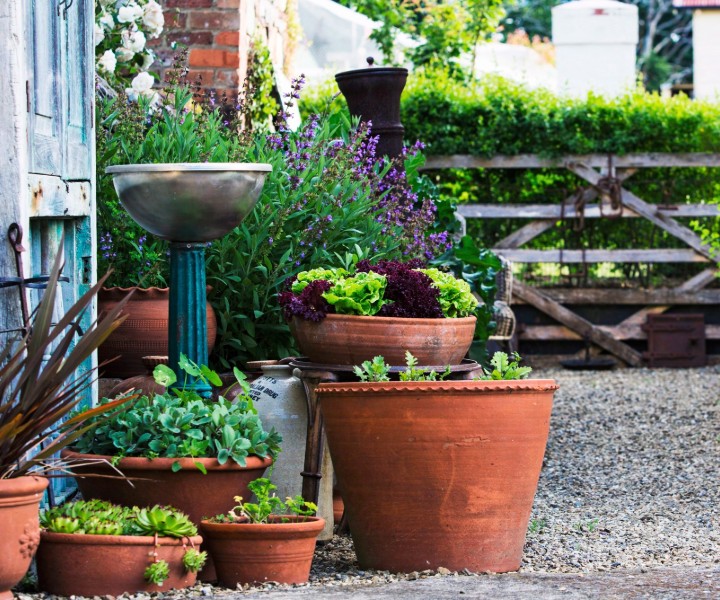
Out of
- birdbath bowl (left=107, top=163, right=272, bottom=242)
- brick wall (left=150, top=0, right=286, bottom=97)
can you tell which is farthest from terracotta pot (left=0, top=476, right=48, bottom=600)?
brick wall (left=150, top=0, right=286, bottom=97)

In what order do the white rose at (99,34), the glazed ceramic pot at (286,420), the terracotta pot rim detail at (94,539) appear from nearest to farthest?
the terracotta pot rim detail at (94,539), the glazed ceramic pot at (286,420), the white rose at (99,34)

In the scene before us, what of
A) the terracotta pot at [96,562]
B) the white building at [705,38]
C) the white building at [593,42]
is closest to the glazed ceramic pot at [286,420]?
the terracotta pot at [96,562]

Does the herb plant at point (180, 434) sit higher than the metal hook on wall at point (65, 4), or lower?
lower

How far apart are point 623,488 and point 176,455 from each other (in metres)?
2.65

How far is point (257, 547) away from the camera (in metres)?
3.40

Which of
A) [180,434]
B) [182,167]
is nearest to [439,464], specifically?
[180,434]

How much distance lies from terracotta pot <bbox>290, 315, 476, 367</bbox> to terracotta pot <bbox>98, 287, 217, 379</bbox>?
800mm

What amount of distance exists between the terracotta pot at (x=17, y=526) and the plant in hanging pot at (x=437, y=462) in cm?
99

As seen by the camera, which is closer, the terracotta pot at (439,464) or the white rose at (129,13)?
the terracotta pot at (439,464)

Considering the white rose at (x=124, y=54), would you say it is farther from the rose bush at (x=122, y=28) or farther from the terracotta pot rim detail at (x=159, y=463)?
the terracotta pot rim detail at (x=159, y=463)

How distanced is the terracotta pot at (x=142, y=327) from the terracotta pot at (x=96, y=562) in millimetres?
1487

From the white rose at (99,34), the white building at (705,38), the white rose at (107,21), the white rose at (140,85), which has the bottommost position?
the white rose at (140,85)

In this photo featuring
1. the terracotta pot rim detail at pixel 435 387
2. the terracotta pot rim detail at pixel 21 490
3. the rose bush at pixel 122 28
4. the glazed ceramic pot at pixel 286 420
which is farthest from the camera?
the rose bush at pixel 122 28

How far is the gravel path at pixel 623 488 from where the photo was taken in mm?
3904
